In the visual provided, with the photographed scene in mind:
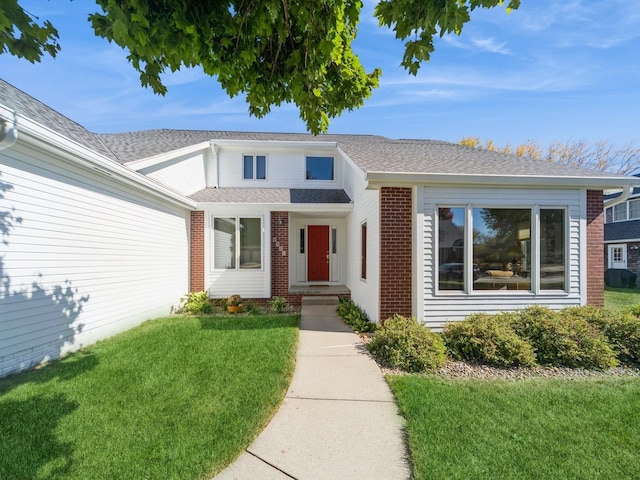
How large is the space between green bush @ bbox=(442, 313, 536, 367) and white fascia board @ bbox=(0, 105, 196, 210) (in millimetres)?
7134

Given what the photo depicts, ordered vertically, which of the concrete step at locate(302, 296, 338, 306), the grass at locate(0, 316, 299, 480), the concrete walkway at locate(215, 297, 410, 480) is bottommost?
the concrete walkway at locate(215, 297, 410, 480)

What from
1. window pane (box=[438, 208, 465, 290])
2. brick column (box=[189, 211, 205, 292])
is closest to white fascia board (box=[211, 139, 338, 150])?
brick column (box=[189, 211, 205, 292])

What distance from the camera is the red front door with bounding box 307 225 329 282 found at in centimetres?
1188

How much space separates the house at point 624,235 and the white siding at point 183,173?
22.2 m

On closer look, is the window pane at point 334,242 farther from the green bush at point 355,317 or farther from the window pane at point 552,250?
the window pane at point 552,250

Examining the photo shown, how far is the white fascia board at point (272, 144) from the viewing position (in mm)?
11281

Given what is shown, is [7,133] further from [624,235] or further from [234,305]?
[624,235]

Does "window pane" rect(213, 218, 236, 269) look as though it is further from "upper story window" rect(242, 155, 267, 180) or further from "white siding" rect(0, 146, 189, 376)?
"upper story window" rect(242, 155, 267, 180)

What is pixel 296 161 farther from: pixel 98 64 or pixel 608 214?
pixel 608 214

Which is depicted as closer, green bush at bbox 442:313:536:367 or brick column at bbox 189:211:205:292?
green bush at bbox 442:313:536:367

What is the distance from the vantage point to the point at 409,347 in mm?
4824

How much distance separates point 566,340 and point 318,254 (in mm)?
8255

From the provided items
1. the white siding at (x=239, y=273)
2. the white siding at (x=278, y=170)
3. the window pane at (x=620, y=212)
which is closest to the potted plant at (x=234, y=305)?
the white siding at (x=239, y=273)

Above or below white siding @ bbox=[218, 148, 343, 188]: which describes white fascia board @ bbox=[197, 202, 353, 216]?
below
